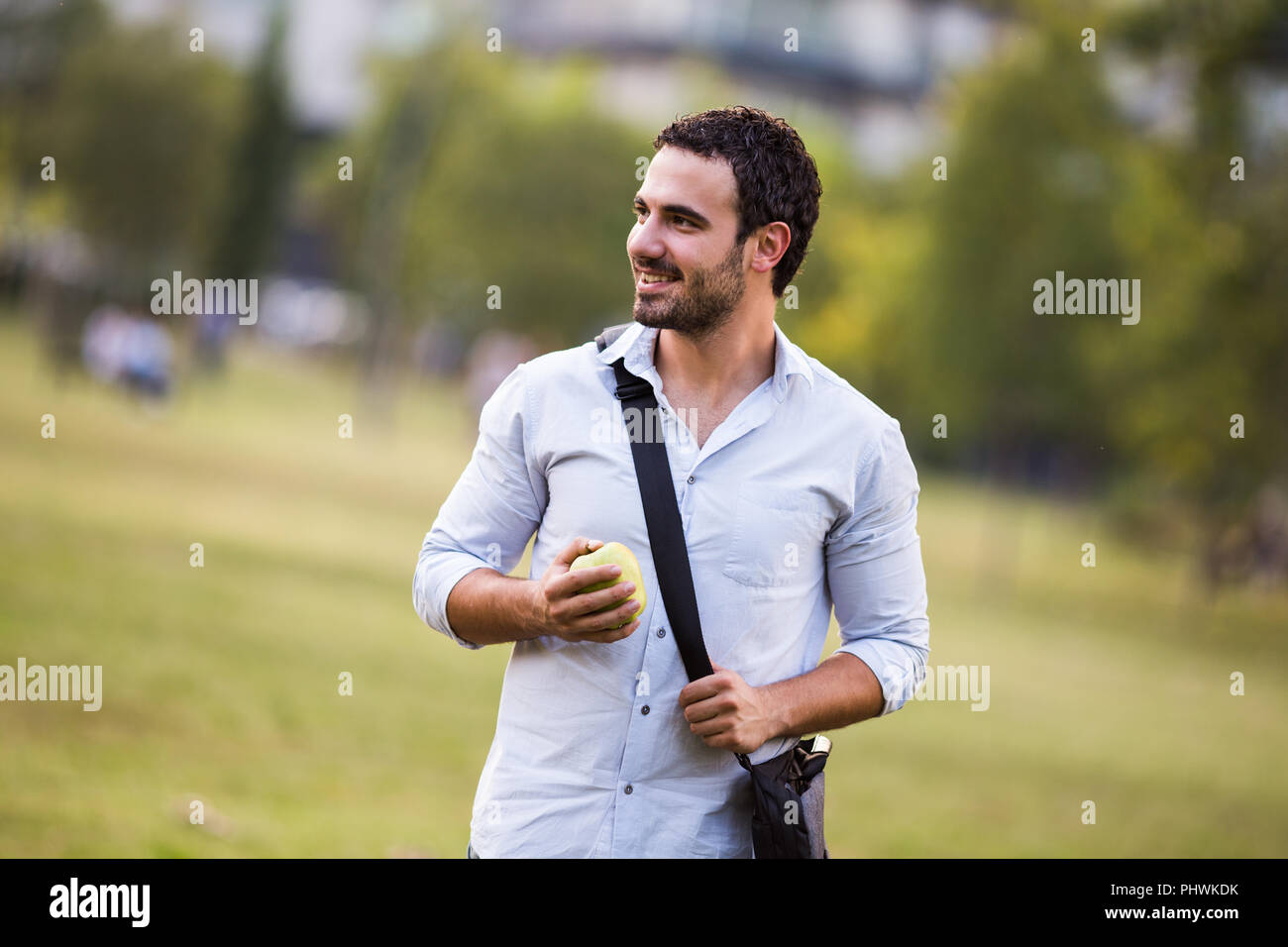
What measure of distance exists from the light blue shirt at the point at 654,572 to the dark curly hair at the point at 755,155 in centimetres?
34

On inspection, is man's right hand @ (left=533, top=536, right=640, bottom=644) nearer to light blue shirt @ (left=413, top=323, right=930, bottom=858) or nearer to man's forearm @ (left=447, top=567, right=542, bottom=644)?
man's forearm @ (left=447, top=567, right=542, bottom=644)

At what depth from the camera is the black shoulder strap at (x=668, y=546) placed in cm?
312

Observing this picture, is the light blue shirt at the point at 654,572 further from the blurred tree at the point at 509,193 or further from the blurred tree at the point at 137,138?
→ the blurred tree at the point at 509,193

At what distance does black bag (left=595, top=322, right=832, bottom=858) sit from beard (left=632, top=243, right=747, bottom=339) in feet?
0.82

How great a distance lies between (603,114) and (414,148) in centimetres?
1024

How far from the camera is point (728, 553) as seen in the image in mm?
3189

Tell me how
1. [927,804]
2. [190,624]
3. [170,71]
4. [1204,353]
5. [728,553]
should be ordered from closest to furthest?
[728,553] → [927,804] → [190,624] → [1204,353] → [170,71]

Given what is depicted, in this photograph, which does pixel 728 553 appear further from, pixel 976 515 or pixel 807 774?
pixel 976 515

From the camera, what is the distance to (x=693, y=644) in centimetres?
311

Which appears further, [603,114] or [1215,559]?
[603,114]

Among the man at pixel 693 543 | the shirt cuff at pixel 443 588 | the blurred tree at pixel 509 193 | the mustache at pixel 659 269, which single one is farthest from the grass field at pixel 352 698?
the blurred tree at pixel 509 193

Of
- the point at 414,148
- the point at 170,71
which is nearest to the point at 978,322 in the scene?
the point at 170,71

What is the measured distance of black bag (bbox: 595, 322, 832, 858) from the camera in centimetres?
312

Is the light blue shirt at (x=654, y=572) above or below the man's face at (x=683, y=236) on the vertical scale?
below
